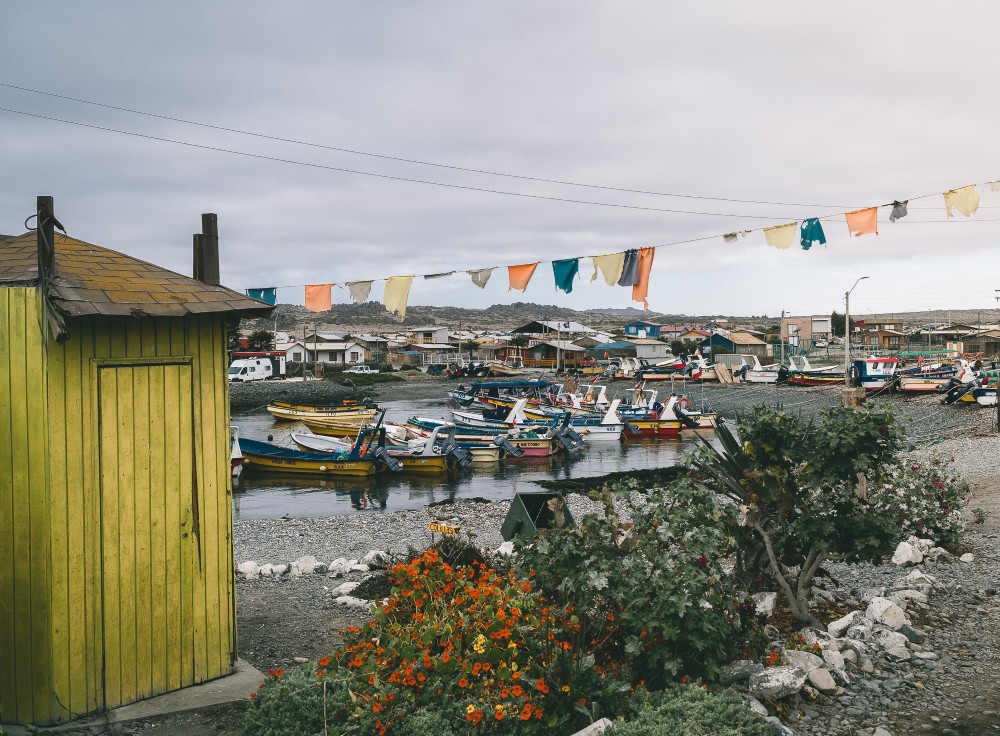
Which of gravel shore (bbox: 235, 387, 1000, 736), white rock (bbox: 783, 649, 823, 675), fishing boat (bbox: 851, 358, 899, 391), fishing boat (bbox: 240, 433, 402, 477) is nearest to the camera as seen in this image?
gravel shore (bbox: 235, 387, 1000, 736)

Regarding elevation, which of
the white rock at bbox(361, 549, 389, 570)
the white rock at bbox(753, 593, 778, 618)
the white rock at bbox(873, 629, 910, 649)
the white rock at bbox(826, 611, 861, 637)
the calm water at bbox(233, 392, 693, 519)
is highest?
the white rock at bbox(753, 593, 778, 618)

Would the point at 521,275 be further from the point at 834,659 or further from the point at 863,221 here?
the point at 834,659

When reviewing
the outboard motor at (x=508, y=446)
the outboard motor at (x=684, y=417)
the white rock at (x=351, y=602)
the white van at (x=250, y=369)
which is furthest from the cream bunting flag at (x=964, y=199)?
the white van at (x=250, y=369)

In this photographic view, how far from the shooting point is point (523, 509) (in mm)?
8172

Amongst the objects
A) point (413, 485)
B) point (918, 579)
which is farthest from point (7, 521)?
point (413, 485)

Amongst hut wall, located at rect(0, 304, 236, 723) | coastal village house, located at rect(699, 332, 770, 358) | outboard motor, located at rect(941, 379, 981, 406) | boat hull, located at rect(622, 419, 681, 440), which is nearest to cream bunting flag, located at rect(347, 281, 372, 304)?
hut wall, located at rect(0, 304, 236, 723)

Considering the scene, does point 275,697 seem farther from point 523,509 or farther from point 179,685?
point 523,509

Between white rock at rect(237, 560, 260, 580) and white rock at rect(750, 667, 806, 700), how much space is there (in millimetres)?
6777

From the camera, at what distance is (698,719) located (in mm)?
4027

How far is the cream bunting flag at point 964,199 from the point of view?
10.4m

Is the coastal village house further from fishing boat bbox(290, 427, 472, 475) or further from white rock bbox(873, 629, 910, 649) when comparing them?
white rock bbox(873, 629, 910, 649)

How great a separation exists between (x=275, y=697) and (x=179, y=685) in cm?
120

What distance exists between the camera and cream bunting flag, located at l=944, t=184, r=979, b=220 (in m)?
10.4

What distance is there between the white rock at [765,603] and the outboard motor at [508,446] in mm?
22875
